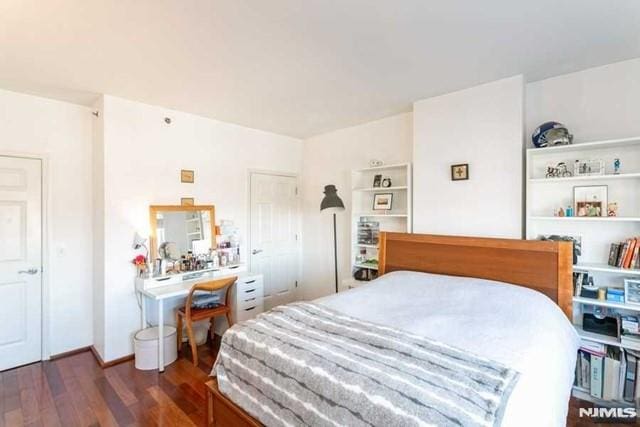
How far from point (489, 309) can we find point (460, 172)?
1360mm

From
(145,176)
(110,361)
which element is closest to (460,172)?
(145,176)

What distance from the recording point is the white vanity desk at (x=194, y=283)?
2.84m

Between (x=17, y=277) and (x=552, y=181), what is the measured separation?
477 cm

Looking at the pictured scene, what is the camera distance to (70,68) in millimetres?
2393

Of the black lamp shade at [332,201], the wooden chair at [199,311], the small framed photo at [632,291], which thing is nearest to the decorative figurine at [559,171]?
the small framed photo at [632,291]

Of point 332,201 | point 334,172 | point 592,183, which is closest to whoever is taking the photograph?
point 592,183

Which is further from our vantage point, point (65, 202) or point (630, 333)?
point (65, 202)

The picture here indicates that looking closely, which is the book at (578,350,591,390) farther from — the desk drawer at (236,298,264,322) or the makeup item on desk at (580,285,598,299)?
the desk drawer at (236,298,264,322)

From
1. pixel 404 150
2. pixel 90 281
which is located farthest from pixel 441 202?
pixel 90 281

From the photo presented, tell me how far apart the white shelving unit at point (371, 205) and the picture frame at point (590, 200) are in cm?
135

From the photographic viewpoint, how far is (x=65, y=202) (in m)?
3.11

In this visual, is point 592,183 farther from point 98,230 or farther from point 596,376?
point 98,230

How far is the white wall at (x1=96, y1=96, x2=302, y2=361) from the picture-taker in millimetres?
2982

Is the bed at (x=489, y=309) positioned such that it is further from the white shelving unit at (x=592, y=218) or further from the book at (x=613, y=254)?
the book at (x=613, y=254)
